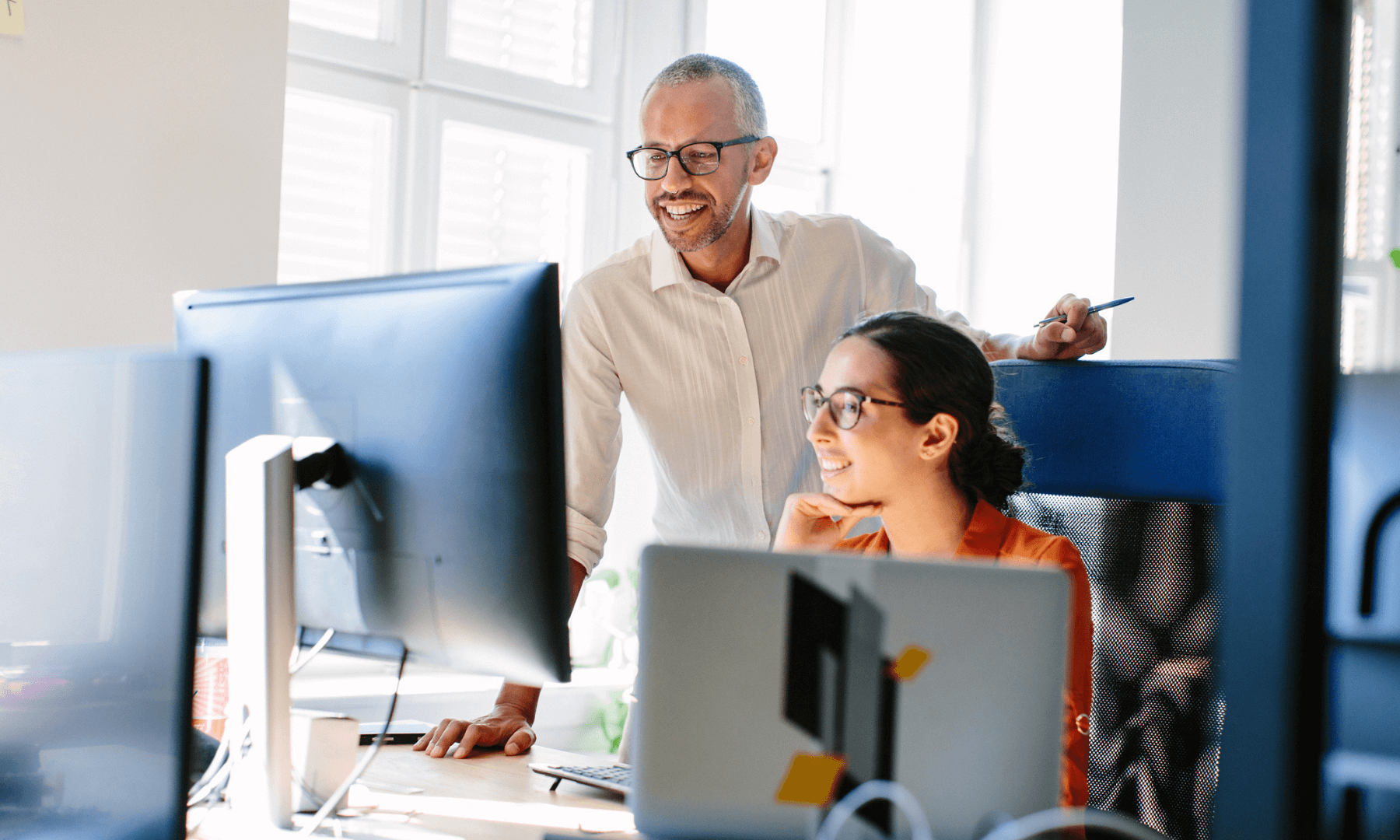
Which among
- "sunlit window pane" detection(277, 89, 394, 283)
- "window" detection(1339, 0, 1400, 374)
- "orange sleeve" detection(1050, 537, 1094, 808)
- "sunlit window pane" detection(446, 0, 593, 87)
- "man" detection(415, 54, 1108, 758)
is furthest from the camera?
"sunlit window pane" detection(446, 0, 593, 87)

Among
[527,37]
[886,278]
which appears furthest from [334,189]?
[886,278]

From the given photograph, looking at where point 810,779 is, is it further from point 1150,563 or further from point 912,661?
point 1150,563

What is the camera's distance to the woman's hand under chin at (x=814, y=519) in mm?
1547

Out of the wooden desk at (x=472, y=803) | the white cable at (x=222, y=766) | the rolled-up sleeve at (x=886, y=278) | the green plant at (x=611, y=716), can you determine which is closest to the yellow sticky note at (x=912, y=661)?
the wooden desk at (x=472, y=803)

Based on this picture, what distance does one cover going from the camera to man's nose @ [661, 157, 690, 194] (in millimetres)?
1879

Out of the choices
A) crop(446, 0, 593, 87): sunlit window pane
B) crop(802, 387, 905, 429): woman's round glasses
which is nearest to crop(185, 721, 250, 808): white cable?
crop(802, 387, 905, 429): woman's round glasses

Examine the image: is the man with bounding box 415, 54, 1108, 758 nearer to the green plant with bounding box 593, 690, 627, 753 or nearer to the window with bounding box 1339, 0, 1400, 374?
the green plant with bounding box 593, 690, 627, 753

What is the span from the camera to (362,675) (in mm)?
2709

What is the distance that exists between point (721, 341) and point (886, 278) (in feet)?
1.07

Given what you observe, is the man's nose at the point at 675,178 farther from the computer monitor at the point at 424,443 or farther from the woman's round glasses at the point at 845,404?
the computer monitor at the point at 424,443

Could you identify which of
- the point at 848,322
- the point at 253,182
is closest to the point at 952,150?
the point at 848,322

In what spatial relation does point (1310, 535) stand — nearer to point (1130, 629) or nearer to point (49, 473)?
point (49, 473)

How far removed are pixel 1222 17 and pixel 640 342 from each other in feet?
6.58

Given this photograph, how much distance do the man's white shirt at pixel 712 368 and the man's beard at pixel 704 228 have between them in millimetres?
63
